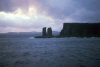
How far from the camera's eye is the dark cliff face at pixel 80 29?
174 meters

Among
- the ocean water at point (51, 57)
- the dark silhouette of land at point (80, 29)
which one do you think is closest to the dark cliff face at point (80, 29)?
the dark silhouette of land at point (80, 29)

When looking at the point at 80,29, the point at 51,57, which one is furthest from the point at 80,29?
the point at 51,57

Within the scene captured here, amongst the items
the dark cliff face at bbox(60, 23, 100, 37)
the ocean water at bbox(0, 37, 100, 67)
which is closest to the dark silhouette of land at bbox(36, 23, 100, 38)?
the dark cliff face at bbox(60, 23, 100, 37)

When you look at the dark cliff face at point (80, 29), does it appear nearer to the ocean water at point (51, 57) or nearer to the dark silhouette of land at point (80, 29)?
the dark silhouette of land at point (80, 29)

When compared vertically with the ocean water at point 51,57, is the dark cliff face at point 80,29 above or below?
above

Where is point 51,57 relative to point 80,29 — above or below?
below

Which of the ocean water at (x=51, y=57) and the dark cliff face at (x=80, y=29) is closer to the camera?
the ocean water at (x=51, y=57)

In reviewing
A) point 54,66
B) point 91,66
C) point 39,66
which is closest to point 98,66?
point 91,66

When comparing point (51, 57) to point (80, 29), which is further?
point (80, 29)

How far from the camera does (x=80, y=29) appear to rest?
17838 cm

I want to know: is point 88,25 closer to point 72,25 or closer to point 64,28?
point 72,25

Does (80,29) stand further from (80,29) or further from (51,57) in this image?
(51,57)

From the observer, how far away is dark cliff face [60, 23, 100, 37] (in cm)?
17438

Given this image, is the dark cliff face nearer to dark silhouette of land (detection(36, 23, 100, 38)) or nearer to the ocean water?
dark silhouette of land (detection(36, 23, 100, 38))
